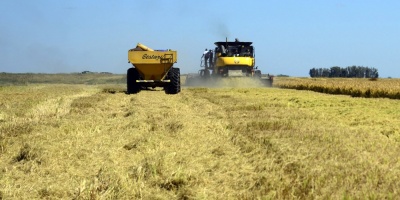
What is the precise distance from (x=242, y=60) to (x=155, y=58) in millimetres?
9842

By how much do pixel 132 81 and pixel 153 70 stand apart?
1.14 metres

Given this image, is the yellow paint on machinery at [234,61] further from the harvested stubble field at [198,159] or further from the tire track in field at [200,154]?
the harvested stubble field at [198,159]

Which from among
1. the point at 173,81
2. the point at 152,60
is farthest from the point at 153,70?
the point at 173,81

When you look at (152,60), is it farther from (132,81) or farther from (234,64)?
(234,64)

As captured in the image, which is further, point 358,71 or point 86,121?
point 358,71

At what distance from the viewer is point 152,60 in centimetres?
2294

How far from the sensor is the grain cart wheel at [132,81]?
76.6 ft

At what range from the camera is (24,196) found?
483 cm

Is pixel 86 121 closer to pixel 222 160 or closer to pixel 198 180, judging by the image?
pixel 222 160

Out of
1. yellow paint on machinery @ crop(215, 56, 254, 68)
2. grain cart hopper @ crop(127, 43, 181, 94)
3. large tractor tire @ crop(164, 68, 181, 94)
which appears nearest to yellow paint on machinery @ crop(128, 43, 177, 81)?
grain cart hopper @ crop(127, 43, 181, 94)

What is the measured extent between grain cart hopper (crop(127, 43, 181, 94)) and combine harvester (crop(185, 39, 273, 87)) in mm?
8543

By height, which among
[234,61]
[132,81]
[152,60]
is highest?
[234,61]

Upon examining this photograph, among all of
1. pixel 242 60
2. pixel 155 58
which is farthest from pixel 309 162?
pixel 242 60

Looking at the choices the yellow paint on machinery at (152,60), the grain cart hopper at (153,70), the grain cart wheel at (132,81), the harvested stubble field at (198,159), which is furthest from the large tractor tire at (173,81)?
the harvested stubble field at (198,159)
